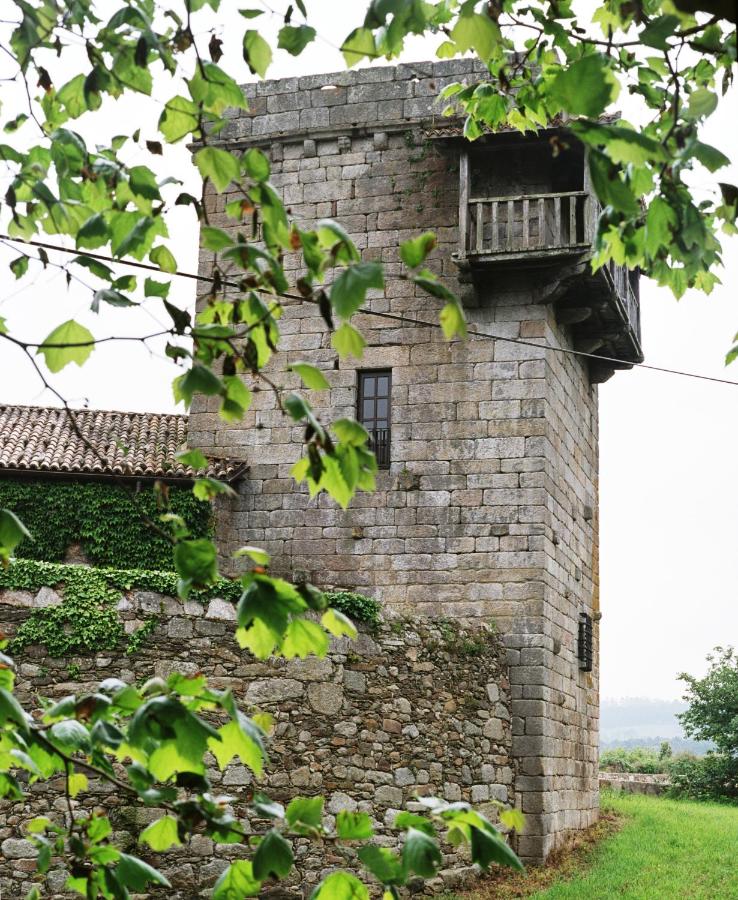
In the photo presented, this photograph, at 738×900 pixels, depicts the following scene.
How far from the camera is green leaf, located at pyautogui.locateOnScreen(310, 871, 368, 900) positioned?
7.62 ft

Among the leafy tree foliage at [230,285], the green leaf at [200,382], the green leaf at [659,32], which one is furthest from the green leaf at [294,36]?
the green leaf at [200,382]

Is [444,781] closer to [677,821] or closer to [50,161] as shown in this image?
[677,821]

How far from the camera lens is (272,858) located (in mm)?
2252

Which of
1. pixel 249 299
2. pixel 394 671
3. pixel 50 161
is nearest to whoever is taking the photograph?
pixel 249 299

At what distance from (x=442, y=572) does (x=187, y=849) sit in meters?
4.79

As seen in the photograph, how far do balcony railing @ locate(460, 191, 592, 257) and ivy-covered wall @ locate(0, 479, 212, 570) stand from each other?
4499 millimetres

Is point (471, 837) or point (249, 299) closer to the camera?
point (471, 837)

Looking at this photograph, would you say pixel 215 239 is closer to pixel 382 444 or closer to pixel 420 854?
pixel 420 854

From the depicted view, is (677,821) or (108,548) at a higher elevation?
(108,548)

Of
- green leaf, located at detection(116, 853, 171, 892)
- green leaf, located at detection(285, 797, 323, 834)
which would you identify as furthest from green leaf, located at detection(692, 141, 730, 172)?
green leaf, located at detection(116, 853, 171, 892)

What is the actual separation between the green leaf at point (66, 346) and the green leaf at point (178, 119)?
631 millimetres

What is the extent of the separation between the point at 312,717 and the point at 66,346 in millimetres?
7101

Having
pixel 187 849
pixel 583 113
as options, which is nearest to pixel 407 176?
pixel 187 849

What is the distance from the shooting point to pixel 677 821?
1462cm
